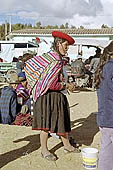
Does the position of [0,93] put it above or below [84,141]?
above

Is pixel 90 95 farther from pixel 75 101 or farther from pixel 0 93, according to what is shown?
pixel 0 93

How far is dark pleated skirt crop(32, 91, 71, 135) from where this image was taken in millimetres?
4086

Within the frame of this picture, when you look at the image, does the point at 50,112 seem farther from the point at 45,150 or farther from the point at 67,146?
the point at 67,146

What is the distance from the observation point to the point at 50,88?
4035 mm

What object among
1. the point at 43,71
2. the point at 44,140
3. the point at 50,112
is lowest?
the point at 44,140

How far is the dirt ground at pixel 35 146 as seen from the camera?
4.03 meters

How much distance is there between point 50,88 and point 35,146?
117 centimetres

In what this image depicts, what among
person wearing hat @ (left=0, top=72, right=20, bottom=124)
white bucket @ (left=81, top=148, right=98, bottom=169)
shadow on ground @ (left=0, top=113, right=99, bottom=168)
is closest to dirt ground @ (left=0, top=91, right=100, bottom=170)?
shadow on ground @ (left=0, top=113, right=99, bottom=168)

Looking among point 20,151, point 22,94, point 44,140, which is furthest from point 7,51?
point 44,140

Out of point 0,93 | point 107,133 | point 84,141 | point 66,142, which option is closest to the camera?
point 107,133

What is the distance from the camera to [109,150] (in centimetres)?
326

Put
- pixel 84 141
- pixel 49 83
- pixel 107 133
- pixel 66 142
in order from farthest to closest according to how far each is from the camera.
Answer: pixel 84 141 < pixel 66 142 < pixel 49 83 < pixel 107 133

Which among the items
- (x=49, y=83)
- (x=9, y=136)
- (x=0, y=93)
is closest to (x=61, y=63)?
(x=49, y=83)

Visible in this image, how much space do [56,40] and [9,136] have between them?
2.00 m
